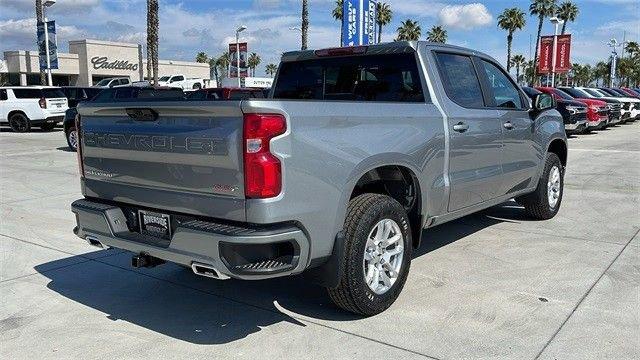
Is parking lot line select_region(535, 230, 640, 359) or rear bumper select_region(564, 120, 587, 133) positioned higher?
rear bumper select_region(564, 120, 587, 133)

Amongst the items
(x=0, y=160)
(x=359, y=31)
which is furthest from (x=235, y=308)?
(x=359, y=31)

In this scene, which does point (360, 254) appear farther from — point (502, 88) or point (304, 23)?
point (304, 23)

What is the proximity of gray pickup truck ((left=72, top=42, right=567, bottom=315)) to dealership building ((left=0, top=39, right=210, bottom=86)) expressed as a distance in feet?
182

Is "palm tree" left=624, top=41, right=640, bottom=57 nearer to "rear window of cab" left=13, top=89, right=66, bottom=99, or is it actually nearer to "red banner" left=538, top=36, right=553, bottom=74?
"red banner" left=538, top=36, right=553, bottom=74

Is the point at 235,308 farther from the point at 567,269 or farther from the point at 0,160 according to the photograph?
the point at 0,160

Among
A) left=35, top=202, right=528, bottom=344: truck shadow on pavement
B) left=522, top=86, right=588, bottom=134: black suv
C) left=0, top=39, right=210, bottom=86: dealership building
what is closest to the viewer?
left=35, top=202, right=528, bottom=344: truck shadow on pavement

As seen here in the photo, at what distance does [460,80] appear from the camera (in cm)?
505

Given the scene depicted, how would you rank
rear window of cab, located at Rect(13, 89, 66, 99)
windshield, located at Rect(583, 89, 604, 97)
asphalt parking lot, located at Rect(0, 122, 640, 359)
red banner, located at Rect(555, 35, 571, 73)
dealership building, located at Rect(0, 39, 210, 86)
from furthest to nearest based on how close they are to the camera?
dealership building, located at Rect(0, 39, 210, 86) → red banner, located at Rect(555, 35, 571, 73) → windshield, located at Rect(583, 89, 604, 97) → rear window of cab, located at Rect(13, 89, 66, 99) → asphalt parking lot, located at Rect(0, 122, 640, 359)

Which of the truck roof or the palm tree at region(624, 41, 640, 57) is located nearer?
the truck roof

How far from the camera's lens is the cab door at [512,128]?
5477 mm

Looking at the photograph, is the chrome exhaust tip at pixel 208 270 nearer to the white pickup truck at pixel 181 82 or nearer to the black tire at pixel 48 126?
the black tire at pixel 48 126

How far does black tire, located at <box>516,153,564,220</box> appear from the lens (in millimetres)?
6594

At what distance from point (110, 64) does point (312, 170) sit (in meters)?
64.8

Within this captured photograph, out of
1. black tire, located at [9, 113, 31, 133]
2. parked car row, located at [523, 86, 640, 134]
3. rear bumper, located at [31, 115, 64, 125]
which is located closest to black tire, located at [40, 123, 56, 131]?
rear bumper, located at [31, 115, 64, 125]
